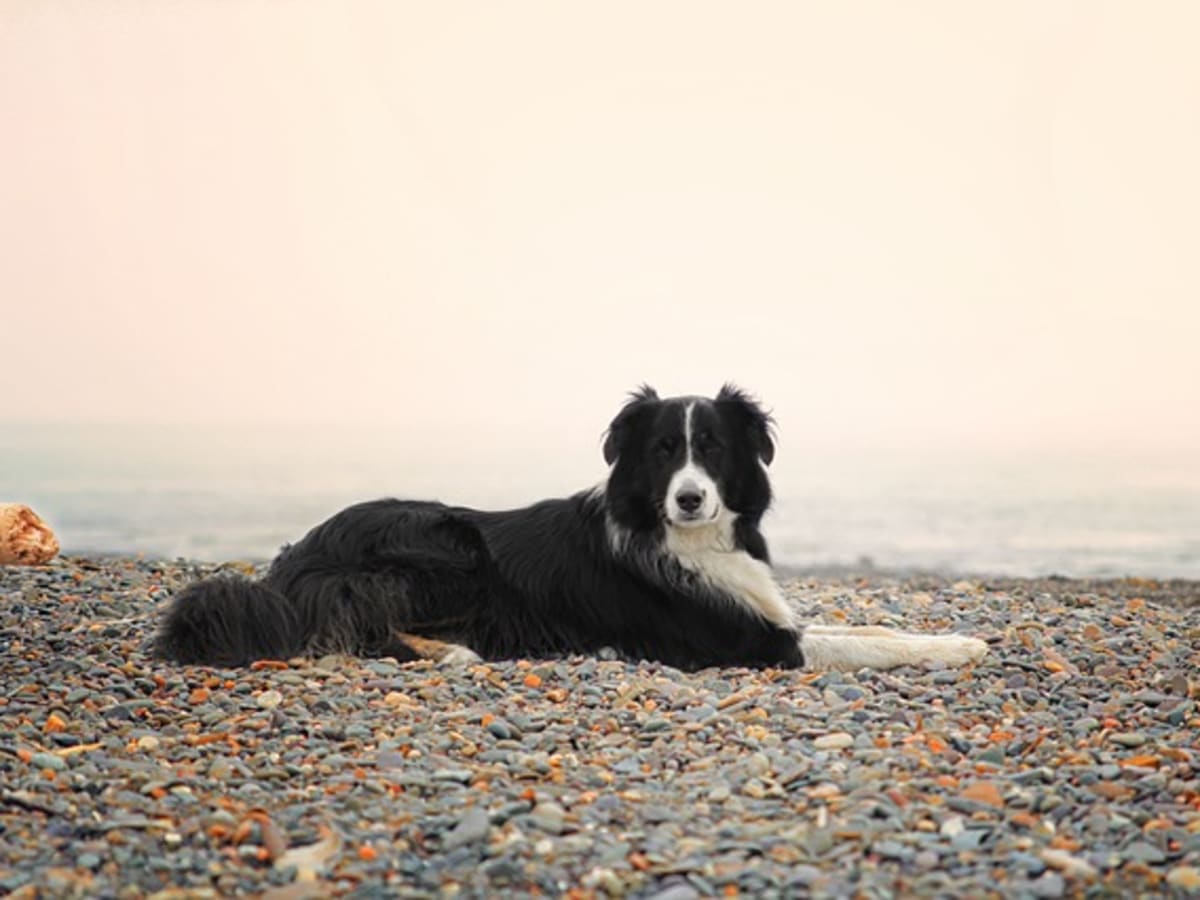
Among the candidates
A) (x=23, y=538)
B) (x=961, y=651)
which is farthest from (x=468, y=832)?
(x=23, y=538)

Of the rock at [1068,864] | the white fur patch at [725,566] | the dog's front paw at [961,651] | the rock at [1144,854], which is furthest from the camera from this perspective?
the white fur patch at [725,566]

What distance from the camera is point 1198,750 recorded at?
5.61 m

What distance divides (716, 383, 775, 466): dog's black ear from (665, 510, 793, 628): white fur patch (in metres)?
0.36

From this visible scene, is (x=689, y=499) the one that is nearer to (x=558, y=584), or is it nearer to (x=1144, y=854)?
(x=558, y=584)

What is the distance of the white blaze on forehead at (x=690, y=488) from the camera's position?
700 cm

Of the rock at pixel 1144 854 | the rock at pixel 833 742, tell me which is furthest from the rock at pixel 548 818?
the rock at pixel 1144 854

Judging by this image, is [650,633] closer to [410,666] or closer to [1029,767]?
[410,666]

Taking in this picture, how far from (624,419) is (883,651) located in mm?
1678

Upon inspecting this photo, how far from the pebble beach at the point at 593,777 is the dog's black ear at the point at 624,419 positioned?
1.06 meters

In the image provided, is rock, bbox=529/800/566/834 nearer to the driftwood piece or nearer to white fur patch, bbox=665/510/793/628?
white fur patch, bbox=665/510/793/628

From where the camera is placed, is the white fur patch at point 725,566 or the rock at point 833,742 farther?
the white fur patch at point 725,566

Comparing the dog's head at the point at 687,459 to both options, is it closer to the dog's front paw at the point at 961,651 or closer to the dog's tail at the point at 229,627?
the dog's front paw at the point at 961,651

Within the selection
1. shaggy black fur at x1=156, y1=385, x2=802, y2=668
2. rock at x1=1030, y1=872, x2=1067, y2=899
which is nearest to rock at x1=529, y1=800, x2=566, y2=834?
rock at x1=1030, y1=872, x2=1067, y2=899

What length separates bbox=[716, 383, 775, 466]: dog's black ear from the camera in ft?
24.2
